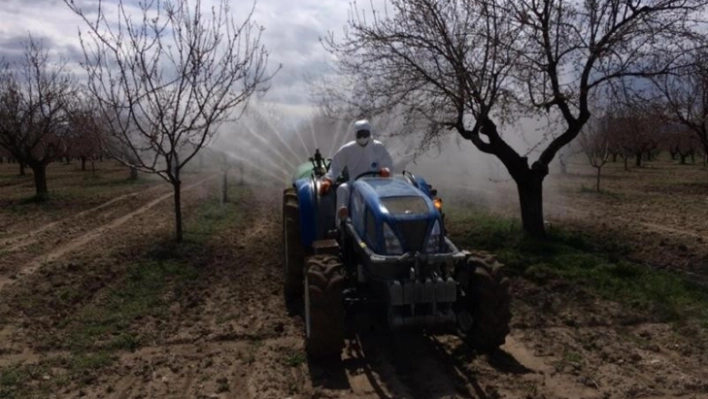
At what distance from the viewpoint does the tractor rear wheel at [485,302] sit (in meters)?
5.76

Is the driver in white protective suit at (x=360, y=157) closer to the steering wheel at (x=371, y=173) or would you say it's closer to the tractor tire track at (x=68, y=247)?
the steering wheel at (x=371, y=173)

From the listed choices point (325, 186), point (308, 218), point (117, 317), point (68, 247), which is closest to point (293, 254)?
point (308, 218)

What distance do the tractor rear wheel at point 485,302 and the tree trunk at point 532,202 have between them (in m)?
6.06

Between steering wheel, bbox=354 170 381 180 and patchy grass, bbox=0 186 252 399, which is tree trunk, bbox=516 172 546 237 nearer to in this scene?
steering wheel, bbox=354 170 381 180

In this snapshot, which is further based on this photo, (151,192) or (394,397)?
(151,192)

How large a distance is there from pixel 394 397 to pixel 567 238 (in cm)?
752

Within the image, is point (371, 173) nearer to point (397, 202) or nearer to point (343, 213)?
point (343, 213)

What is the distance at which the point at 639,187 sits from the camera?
26859mm

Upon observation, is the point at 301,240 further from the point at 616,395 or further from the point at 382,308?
the point at 616,395

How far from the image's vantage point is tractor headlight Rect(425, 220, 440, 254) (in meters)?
5.78

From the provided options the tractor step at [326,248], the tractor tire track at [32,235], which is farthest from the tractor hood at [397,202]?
the tractor tire track at [32,235]

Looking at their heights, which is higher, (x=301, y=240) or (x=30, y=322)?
(x=301, y=240)

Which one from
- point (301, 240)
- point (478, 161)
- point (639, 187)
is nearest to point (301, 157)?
point (478, 161)

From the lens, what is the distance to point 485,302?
5.76 m
